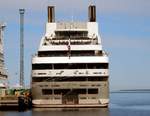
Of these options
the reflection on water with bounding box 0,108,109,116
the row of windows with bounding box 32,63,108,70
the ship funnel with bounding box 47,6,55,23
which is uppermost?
the ship funnel with bounding box 47,6,55,23

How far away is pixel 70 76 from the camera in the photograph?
272ft

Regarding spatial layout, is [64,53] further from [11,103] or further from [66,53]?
[11,103]

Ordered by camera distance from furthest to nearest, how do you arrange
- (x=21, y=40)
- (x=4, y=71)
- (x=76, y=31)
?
(x=21, y=40)
(x=4, y=71)
(x=76, y=31)

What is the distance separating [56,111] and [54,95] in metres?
4.82

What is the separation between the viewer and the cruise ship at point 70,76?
270 ft

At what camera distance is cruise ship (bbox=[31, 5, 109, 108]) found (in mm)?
82250

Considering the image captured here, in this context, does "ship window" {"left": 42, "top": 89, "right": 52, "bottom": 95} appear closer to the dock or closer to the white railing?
the white railing

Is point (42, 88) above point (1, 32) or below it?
below

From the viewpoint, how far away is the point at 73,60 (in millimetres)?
84125

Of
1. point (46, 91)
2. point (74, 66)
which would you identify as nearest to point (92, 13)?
point (74, 66)

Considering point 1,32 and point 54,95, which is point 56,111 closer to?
point 54,95

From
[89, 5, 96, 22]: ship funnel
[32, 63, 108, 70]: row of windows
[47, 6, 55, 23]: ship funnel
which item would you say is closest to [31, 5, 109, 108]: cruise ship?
[32, 63, 108, 70]: row of windows

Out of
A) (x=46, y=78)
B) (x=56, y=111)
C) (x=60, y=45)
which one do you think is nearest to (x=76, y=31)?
(x=60, y=45)

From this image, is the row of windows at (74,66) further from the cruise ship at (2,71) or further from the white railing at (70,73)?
the cruise ship at (2,71)
